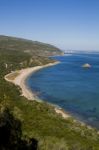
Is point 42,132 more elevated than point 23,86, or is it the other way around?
point 42,132

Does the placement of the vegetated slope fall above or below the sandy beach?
above

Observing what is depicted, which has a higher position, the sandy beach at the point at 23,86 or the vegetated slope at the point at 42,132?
the vegetated slope at the point at 42,132

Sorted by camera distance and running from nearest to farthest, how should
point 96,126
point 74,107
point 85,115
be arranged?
1. point 96,126
2. point 85,115
3. point 74,107

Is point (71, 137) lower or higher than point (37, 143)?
lower

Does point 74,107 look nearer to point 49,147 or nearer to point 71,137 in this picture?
point 71,137

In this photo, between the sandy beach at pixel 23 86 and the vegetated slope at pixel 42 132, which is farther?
the sandy beach at pixel 23 86

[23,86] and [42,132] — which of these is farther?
[23,86]

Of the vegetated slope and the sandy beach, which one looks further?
the sandy beach

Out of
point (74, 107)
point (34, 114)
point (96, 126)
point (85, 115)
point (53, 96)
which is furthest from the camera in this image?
point (53, 96)

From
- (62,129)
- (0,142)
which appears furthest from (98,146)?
(0,142)

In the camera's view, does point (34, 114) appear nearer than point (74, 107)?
Yes
